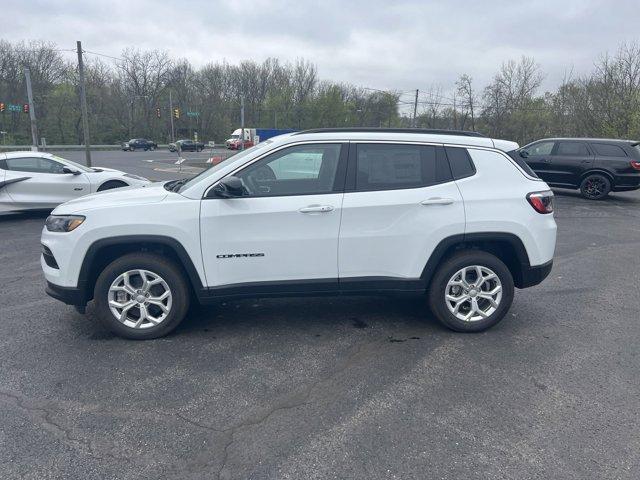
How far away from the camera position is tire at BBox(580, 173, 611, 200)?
1298cm

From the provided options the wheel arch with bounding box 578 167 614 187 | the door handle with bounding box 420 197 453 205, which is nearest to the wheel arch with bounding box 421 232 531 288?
the door handle with bounding box 420 197 453 205

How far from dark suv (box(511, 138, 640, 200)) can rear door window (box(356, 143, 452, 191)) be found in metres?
9.57

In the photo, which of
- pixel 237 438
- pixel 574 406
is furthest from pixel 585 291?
pixel 237 438

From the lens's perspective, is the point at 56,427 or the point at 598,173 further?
the point at 598,173

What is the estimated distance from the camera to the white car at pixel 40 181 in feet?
29.7

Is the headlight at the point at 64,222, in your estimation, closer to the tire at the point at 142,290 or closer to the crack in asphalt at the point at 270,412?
the tire at the point at 142,290

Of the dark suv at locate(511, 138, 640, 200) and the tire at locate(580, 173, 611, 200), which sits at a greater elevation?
the dark suv at locate(511, 138, 640, 200)

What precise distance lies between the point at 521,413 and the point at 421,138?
7.81ft

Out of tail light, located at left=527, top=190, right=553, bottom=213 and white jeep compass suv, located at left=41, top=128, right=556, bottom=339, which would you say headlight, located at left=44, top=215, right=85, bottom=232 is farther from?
tail light, located at left=527, top=190, right=553, bottom=213

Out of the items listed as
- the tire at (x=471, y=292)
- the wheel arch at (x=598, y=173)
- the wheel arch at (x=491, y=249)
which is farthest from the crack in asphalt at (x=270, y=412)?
the wheel arch at (x=598, y=173)

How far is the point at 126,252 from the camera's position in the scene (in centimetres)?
388

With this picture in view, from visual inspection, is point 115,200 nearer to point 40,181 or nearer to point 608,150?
point 40,181

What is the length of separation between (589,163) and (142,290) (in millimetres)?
13424

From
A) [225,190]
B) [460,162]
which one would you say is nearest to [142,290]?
[225,190]
